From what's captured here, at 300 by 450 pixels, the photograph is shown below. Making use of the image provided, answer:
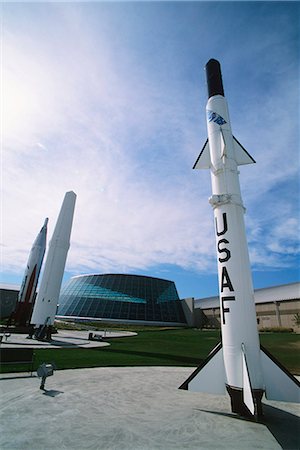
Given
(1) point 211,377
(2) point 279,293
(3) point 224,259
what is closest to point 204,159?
(3) point 224,259

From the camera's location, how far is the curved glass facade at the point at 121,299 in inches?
2229

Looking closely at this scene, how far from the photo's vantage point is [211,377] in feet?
25.1

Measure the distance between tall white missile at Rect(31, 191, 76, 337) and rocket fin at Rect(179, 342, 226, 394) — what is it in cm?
1822

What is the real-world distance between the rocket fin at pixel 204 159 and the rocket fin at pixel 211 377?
649cm

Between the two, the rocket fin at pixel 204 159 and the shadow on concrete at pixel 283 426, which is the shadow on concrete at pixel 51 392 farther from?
the rocket fin at pixel 204 159

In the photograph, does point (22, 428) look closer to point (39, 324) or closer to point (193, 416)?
point (193, 416)

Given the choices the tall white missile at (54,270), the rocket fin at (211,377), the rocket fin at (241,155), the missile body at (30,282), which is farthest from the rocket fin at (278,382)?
the missile body at (30,282)

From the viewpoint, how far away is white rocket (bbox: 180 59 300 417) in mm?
7016

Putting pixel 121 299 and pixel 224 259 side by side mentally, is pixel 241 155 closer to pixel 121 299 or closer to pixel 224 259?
pixel 224 259

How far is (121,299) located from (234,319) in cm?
5548

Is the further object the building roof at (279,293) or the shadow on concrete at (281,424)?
the building roof at (279,293)

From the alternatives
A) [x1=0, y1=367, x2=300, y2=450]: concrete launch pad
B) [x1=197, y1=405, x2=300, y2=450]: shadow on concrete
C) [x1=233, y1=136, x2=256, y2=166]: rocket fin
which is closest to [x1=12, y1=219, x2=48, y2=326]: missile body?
[x1=0, y1=367, x2=300, y2=450]: concrete launch pad

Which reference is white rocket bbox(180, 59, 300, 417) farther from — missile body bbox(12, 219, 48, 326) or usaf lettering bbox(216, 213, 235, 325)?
missile body bbox(12, 219, 48, 326)

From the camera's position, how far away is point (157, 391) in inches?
341
